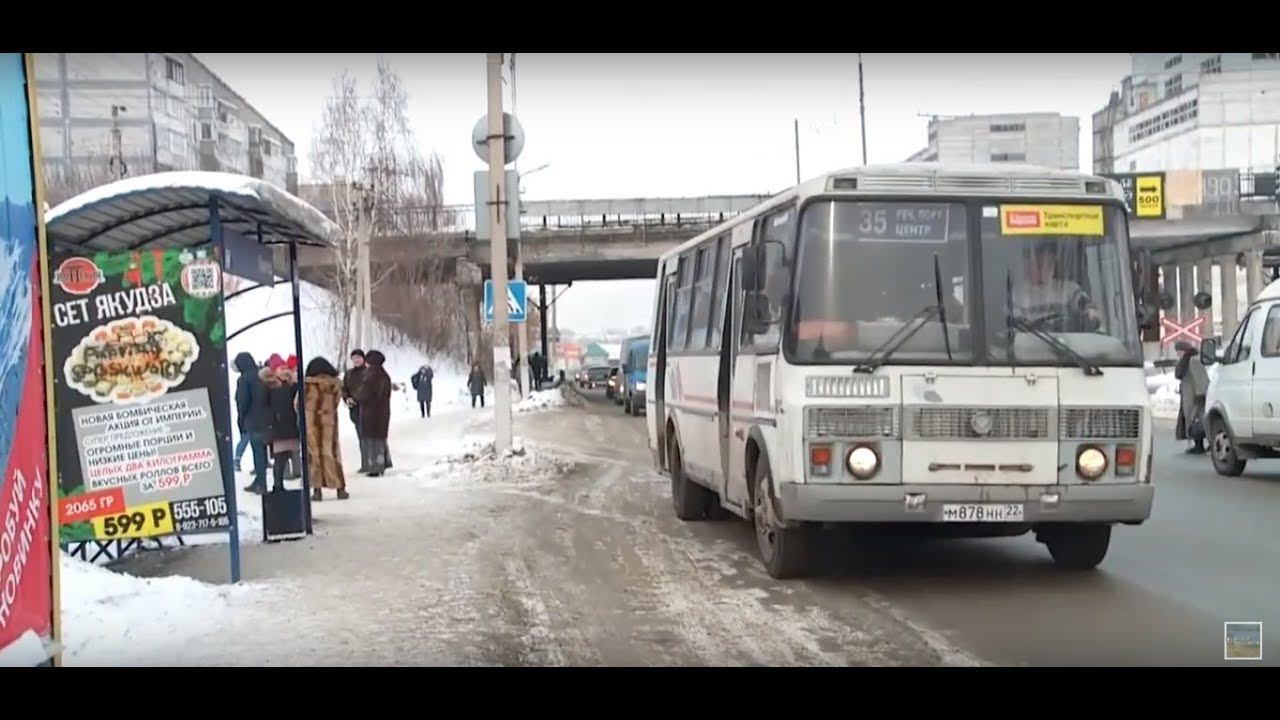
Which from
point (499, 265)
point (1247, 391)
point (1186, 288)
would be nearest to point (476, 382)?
point (499, 265)

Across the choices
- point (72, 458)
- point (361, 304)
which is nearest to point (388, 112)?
point (361, 304)

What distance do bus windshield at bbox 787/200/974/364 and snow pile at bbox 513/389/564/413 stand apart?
2841 cm

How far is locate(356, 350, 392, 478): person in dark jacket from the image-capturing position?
52.1ft

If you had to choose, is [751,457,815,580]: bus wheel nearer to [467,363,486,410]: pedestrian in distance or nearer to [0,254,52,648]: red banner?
[0,254,52,648]: red banner

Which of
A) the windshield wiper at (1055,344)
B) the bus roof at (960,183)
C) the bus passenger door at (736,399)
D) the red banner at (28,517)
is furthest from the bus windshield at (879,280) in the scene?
the red banner at (28,517)

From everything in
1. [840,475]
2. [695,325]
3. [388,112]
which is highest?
[388,112]

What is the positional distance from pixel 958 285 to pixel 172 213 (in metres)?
6.01

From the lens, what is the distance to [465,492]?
15.2 m

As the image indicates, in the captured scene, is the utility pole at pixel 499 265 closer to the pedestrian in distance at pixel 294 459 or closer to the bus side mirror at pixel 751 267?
the pedestrian in distance at pixel 294 459

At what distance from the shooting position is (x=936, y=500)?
7.84 m
